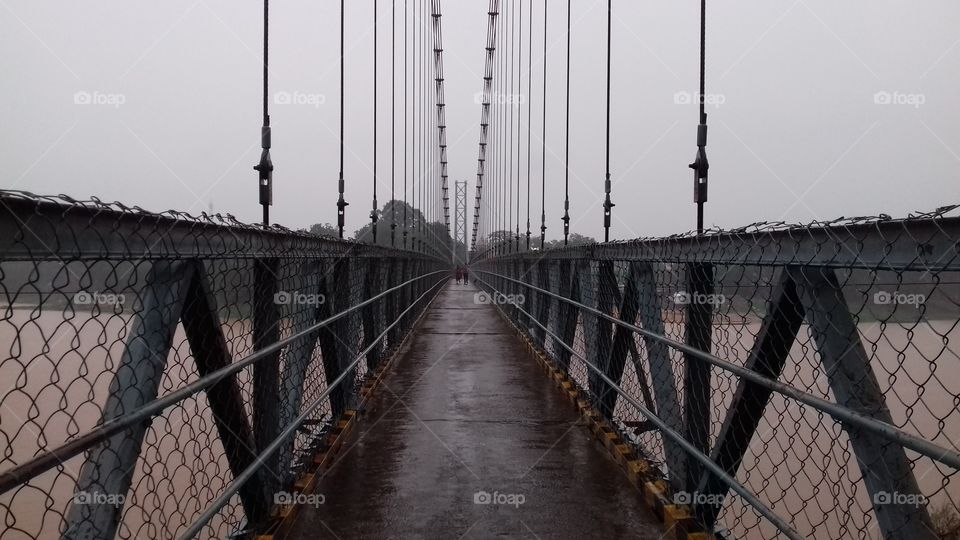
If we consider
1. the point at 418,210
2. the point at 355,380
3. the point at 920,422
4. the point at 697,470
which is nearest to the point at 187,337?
the point at 697,470

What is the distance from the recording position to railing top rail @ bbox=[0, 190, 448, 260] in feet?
4.83

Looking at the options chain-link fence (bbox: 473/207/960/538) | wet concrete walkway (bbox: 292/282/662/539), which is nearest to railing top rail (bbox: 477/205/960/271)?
chain-link fence (bbox: 473/207/960/538)

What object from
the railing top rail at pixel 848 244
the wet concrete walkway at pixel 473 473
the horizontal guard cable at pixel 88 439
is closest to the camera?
the horizontal guard cable at pixel 88 439

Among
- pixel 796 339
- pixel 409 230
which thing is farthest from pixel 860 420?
pixel 409 230

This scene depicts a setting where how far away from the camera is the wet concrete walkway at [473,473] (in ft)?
11.2

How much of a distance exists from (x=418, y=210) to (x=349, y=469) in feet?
85.2

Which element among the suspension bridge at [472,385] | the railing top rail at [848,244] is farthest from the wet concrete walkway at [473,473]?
the railing top rail at [848,244]

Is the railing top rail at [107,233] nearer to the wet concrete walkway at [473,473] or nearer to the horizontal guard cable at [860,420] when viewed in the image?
the wet concrete walkway at [473,473]

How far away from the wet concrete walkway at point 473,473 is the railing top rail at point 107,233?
1.47 m

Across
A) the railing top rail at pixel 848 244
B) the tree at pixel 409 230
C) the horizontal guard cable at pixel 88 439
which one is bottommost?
the horizontal guard cable at pixel 88 439

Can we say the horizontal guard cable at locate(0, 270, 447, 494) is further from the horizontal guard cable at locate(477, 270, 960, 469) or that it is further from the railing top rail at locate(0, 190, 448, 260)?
the horizontal guard cable at locate(477, 270, 960, 469)

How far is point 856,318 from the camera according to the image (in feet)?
6.71

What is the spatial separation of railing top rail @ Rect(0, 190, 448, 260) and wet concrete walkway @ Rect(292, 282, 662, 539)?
1470mm

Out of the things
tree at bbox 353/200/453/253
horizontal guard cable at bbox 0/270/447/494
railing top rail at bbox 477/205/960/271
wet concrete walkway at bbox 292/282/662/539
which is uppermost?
tree at bbox 353/200/453/253
